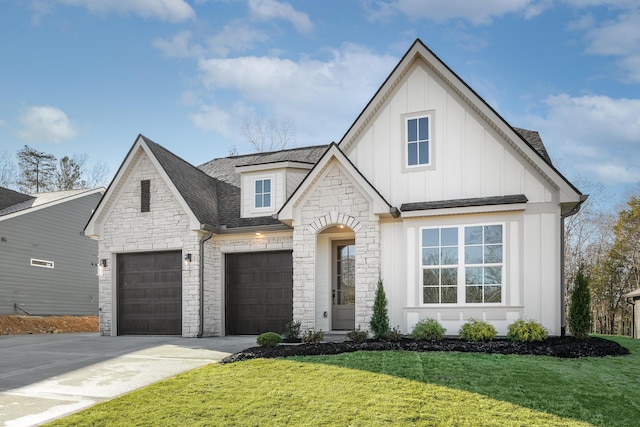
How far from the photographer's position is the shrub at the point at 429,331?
11.0 metres

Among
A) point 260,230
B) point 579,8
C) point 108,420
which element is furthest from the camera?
point 579,8

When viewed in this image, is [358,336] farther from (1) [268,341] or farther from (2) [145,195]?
Result: (2) [145,195]

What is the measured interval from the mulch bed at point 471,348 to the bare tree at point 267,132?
19.2m

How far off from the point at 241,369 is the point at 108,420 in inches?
101

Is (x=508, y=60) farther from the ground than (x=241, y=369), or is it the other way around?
(x=508, y=60)

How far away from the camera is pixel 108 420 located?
20.1 ft

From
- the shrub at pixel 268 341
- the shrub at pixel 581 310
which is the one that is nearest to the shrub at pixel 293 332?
the shrub at pixel 268 341

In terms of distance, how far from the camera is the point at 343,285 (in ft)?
47.1

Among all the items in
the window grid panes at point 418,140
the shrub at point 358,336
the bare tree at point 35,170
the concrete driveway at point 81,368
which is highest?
the bare tree at point 35,170

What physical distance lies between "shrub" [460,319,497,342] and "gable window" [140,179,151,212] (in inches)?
373

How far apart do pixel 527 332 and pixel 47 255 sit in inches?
765

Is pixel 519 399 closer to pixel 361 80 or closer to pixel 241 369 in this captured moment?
pixel 241 369

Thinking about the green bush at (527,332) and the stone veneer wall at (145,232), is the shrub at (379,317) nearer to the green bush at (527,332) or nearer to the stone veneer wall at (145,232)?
the green bush at (527,332)

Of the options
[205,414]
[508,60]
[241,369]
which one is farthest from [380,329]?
[508,60]
